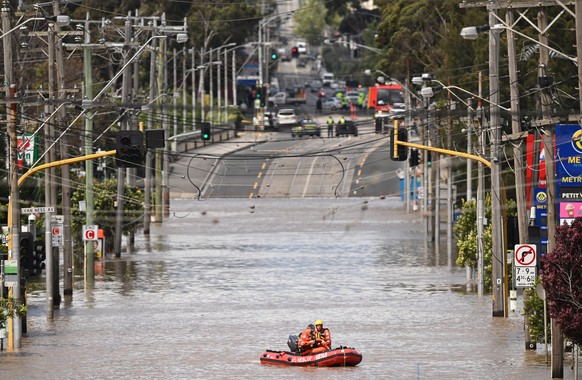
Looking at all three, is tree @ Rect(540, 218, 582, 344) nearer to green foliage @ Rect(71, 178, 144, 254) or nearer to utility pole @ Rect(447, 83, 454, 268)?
utility pole @ Rect(447, 83, 454, 268)

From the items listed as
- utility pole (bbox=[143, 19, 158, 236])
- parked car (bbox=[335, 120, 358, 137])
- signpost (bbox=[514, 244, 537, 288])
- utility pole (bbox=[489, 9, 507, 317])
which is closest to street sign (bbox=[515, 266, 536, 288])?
signpost (bbox=[514, 244, 537, 288])

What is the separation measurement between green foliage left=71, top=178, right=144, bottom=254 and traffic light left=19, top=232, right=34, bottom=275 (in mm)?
25430

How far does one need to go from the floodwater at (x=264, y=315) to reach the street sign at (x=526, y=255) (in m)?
2.38

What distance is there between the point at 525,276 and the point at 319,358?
540cm

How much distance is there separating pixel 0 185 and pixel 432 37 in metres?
47.5

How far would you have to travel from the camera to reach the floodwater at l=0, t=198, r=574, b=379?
1620 inches

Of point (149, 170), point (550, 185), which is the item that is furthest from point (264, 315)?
point (149, 170)

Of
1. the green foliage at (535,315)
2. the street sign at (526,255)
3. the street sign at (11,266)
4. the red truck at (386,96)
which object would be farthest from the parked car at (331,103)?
the green foliage at (535,315)

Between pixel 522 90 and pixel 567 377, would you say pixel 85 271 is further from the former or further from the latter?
pixel 567 377

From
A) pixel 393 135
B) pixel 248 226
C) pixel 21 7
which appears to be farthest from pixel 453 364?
pixel 248 226

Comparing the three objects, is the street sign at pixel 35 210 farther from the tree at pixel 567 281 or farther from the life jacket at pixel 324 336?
the tree at pixel 567 281

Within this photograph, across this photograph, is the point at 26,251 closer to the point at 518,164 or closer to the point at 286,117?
the point at 518,164

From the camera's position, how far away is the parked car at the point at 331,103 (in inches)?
7042

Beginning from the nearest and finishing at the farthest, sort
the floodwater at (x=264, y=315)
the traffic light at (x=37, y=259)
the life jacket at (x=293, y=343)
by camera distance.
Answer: the floodwater at (x=264, y=315) → the life jacket at (x=293, y=343) → the traffic light at (x=37, y=259)
